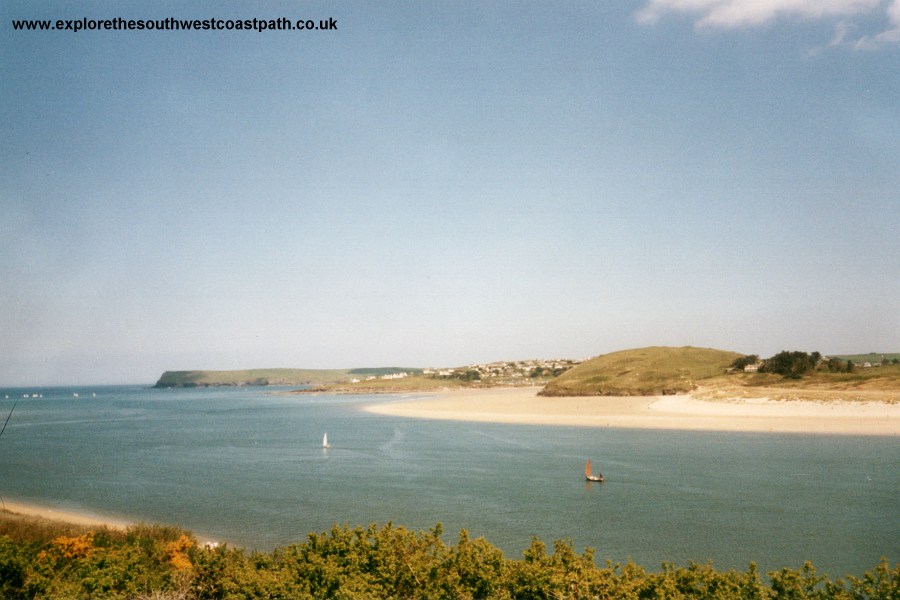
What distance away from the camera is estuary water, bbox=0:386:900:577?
23.9 meters

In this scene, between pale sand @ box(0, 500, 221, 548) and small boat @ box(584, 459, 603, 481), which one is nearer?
pale sand @ box(0, 500, 221, 548)

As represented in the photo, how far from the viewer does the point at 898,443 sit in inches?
1866

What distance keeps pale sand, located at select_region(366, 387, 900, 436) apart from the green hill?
8.64m

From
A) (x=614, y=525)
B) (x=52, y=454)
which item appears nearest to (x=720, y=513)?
(x=614, y=525)

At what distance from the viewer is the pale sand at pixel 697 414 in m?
59.6

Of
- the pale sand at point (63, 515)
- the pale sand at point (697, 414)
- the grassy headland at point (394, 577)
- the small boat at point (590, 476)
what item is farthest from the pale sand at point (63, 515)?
the pale sand at point (697, 414)

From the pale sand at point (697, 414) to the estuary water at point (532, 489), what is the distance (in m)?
6.32

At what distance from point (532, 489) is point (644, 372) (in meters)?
90.4

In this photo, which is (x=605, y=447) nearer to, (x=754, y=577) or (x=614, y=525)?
(x=614, y=525)

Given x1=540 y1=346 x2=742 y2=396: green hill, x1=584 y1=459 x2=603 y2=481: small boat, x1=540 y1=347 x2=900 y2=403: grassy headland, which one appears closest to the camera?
x1=584 y1=459 x2=603 y2=481: small boat

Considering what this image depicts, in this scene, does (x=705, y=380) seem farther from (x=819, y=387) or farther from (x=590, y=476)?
(x=590, y=476)

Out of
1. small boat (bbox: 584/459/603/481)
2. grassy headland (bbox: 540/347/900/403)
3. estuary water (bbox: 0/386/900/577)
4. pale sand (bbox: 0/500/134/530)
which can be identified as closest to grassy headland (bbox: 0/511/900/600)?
estuary water (bbox: 0/386/900/577)

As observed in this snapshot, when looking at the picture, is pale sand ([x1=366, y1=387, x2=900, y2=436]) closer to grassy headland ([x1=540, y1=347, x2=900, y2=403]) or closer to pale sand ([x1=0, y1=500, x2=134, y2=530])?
grassy headland ([x1=540, y1=347, x2=900, y2=403])

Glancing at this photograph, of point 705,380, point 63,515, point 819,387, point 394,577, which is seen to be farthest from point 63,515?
point 705,380
